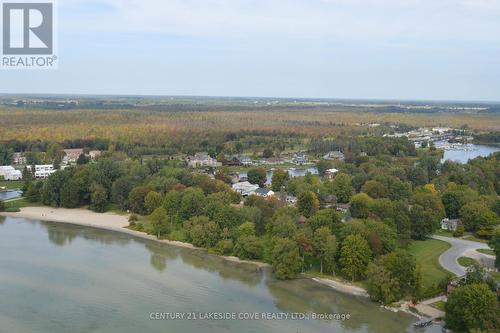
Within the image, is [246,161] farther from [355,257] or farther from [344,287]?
[344,287]

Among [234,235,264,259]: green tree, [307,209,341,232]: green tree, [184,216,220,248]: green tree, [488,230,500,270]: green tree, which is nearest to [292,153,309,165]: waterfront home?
[184,216,220,248]: green tree

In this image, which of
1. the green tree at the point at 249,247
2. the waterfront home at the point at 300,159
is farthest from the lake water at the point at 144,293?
the waterfront home at the point at 300,159

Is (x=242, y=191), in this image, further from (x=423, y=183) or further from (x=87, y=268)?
(x=87, y=268)

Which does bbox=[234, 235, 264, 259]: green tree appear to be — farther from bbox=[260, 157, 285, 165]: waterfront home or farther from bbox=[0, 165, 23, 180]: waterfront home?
bbox=[260, 157, 285, 165]: waterfront home

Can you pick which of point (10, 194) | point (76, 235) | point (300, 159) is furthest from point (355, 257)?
point (300, 159)

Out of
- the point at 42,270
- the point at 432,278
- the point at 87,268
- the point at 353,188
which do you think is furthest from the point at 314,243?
the point at 353,188

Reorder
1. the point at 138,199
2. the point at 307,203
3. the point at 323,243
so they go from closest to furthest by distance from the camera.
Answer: the point at 323,243 < the point at 307,203 < the point at 138,199
